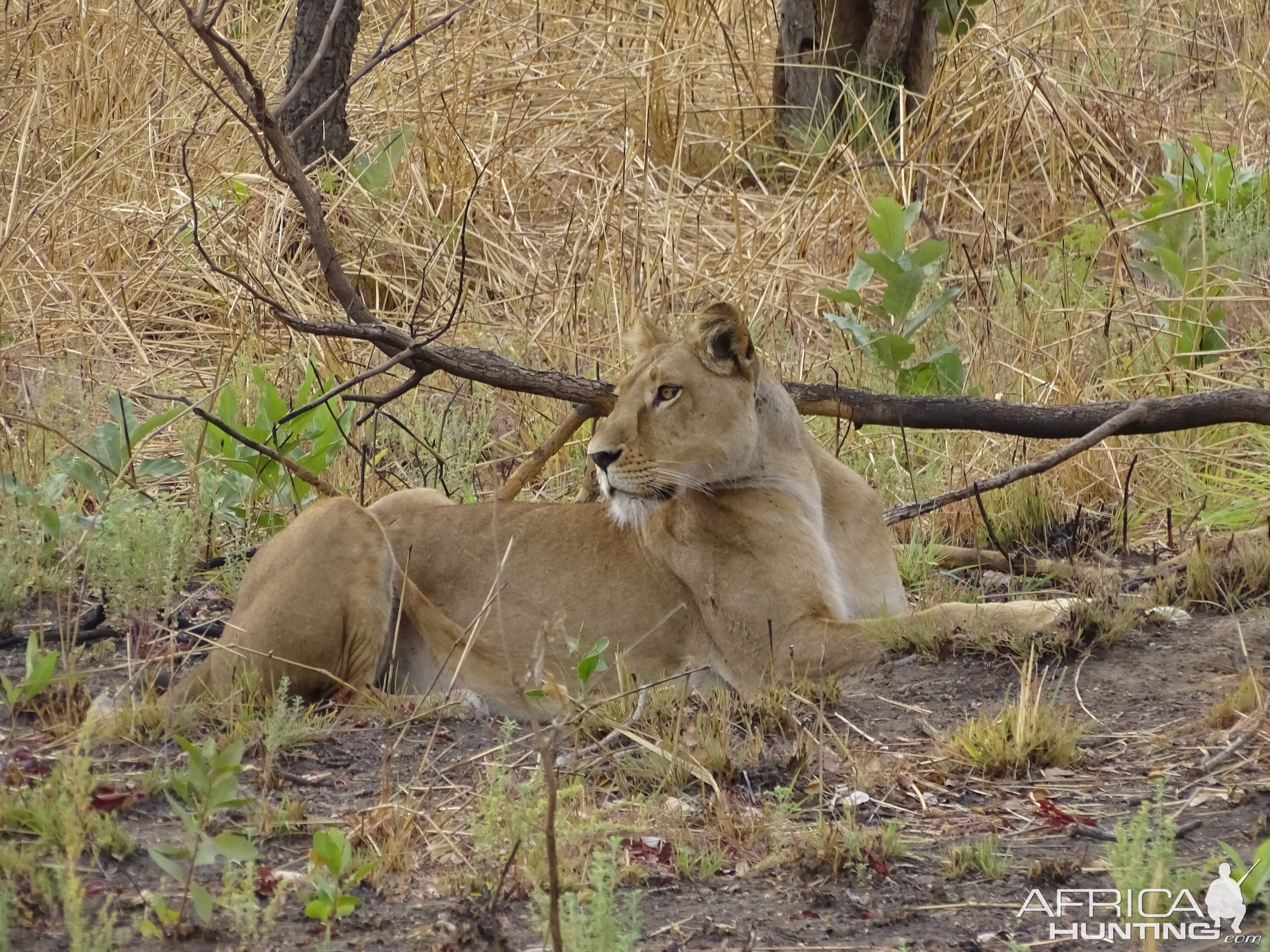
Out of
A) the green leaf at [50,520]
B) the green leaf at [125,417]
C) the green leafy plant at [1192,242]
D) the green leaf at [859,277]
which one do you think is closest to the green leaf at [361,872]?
the green leaf at [50,520]

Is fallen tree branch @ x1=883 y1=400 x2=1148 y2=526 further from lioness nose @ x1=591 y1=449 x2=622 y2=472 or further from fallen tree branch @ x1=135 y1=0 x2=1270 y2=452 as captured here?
lioness nose @ x1=591 y1=449 x2=622 y2=472

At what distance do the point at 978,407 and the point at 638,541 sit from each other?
1174mm

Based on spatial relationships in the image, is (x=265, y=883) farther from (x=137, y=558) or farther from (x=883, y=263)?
(x=883, y=263)

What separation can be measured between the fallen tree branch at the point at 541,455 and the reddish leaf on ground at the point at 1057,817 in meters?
2.24

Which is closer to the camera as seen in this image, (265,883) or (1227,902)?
(1227,902)

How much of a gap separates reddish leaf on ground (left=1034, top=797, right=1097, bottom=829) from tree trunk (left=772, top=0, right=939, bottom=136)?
229 inches

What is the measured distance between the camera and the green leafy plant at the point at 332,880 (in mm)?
2691

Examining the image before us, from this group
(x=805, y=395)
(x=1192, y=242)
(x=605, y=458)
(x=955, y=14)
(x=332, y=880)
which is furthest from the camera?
(x=955, y=14)

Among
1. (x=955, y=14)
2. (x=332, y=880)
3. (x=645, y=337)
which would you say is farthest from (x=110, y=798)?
(x=955, y=14)

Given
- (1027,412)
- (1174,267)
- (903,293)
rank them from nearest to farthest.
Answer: (1027,412) → (903,293) → (1174,267)

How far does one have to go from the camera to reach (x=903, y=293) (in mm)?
6227

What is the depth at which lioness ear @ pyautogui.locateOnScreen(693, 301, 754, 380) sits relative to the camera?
475 centimetres

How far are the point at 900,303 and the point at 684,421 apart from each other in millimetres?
1824

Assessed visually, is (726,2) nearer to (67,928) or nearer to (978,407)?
(978,407)
